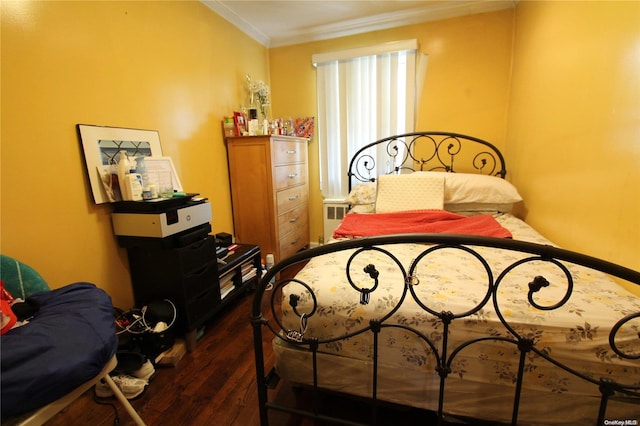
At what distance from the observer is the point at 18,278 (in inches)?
46.3

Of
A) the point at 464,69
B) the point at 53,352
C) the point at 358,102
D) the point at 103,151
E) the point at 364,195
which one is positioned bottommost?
the point at 53,352

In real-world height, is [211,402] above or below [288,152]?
below

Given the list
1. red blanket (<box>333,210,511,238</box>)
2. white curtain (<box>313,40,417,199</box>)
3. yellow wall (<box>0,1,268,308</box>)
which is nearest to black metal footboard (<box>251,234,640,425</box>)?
red blanket (<box>333,210,511,238</box>)

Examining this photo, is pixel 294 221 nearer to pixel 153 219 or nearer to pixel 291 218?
pixel 291 218

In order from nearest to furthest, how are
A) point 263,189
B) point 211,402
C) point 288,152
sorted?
point 211,402 → point 263,189 → point 288,152

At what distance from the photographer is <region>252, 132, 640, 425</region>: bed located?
83 centimetres

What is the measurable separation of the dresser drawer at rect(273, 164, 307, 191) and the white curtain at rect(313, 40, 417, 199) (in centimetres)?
26

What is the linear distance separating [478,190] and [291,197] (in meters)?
1.70

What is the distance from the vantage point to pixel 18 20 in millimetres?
1277

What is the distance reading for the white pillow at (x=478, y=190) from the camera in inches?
83.8

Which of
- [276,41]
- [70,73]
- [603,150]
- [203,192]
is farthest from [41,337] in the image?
[276,41]

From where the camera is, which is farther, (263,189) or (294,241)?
(294,241)

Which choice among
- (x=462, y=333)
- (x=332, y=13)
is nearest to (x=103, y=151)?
(x=462, y=333)

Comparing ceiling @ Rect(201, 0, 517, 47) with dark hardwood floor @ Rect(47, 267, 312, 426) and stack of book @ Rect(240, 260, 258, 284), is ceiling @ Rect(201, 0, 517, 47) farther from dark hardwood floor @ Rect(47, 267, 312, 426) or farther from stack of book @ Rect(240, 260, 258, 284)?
dark hardwood floor @ Rect(47, 267, 312, 426)
